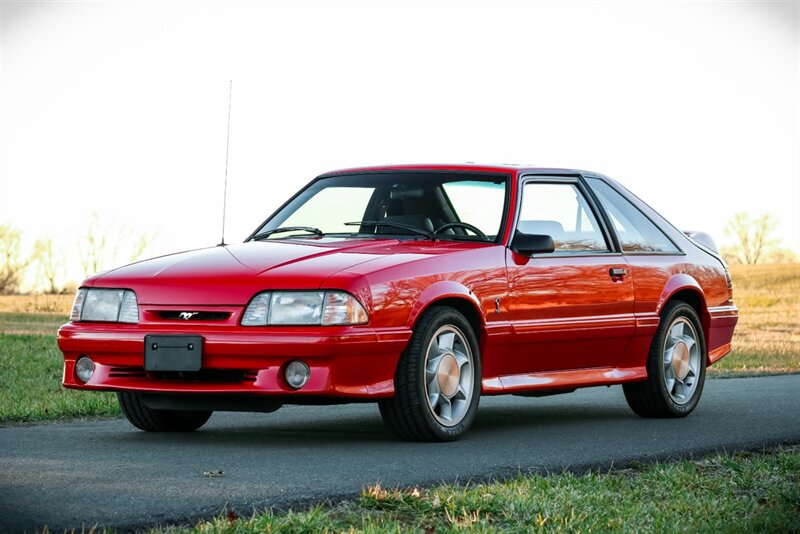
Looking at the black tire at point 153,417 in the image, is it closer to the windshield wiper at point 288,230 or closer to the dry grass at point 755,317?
the windshield wiper at point 288,230

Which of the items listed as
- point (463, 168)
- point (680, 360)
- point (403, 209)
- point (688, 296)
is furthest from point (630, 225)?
point (403, 209)

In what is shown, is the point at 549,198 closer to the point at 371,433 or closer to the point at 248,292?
the point at 371,433

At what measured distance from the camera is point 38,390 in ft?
38.6

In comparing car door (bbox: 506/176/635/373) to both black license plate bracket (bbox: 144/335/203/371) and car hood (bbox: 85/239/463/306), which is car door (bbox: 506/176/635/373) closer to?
car hood (bbox: 85/239/463/306)

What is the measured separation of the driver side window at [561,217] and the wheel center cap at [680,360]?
104 cm

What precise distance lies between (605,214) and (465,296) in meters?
2.11

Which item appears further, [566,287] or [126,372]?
[566,287]

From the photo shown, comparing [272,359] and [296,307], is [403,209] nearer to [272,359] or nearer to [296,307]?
[296,307]

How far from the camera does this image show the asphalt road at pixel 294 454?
17.3 ft

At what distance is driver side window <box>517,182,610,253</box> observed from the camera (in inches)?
340

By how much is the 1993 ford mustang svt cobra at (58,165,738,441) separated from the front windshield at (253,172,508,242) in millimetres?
12

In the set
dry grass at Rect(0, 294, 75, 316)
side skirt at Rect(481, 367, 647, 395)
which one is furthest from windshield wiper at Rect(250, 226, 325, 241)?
dry grass at Rect(0, 294, 75, 316)

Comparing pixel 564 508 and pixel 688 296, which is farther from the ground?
pixel 688 296

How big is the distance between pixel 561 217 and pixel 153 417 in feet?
9.69
